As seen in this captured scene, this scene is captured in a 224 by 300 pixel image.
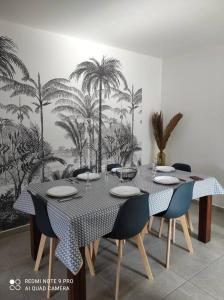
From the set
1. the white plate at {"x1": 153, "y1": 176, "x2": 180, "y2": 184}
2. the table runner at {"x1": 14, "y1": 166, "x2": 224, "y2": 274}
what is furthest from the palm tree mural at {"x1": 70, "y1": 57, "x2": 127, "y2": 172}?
the table runner at {"x1": 14, "y1": 166, "x2": 224, "y2": 274}

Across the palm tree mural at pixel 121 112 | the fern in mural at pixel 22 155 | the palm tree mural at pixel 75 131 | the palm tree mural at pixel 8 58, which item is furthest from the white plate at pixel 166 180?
the palm tree mural at pixel 8 58

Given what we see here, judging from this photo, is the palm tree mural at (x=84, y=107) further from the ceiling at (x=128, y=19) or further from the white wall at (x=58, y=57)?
the ceiling at (x=128, y=19)

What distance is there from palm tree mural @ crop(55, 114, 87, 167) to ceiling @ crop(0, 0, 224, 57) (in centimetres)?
117

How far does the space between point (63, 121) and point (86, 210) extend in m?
1.84

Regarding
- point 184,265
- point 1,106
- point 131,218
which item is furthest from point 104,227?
point 1,106

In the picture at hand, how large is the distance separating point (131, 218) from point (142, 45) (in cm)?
277

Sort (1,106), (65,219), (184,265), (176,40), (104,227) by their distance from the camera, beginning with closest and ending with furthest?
1. (65,219)
2. (104,227)
3. (184,265)
4. (1,106)
5. (176,40)

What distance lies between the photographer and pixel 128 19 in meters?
2.60

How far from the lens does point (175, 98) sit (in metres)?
4.32

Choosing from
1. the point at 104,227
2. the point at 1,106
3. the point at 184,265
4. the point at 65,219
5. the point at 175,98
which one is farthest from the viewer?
the point at 175,98

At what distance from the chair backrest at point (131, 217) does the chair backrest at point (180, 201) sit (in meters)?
0.40

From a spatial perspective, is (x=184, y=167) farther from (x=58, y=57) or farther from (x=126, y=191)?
(x=58, y=57)

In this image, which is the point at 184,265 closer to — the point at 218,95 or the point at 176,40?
the point at 218,95

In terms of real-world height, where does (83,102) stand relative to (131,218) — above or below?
above
